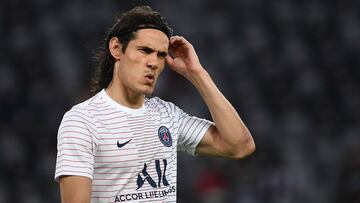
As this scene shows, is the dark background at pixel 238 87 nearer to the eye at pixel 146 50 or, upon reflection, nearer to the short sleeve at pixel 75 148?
the eye at pixel 146 50

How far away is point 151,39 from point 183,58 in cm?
43

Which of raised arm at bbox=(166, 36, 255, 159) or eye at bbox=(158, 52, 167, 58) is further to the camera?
raised arm at bbox=(166, 36, 255, 159)

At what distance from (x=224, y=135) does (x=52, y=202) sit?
4971 mm

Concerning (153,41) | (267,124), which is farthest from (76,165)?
(267,124)

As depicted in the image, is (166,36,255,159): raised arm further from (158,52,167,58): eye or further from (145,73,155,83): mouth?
(145,73,155,83): mouth

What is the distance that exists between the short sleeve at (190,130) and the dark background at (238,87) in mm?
3700

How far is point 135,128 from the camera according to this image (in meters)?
4.08

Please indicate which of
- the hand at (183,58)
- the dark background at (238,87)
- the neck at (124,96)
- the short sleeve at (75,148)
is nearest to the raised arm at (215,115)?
the hand at (183,58)

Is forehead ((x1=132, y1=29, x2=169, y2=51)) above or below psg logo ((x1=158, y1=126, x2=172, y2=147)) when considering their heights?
above

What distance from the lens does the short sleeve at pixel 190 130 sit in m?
4.41

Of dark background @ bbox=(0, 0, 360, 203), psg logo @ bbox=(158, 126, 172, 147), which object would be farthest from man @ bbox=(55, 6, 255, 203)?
dark background @ bbox=(0, 0, 360, 203)

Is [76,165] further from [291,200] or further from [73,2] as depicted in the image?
[73,2]

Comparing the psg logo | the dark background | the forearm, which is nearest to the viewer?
the psg logo

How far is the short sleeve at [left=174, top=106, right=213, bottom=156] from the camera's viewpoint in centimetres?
441
